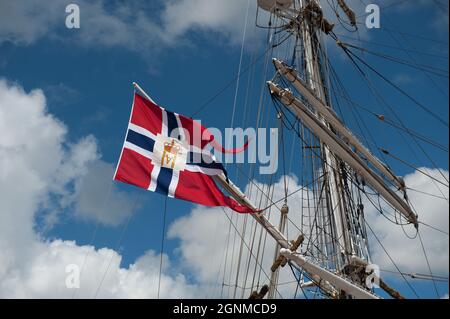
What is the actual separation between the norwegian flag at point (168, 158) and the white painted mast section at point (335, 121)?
4863 mm

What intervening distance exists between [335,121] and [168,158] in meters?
7.13

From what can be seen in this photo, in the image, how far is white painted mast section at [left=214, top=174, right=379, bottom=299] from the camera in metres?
15.5

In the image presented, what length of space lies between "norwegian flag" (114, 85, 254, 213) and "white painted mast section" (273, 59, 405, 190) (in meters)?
4.86

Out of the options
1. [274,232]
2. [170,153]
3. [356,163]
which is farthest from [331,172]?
[170,153]

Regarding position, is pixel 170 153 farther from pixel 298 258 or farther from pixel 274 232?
pixel 274 232

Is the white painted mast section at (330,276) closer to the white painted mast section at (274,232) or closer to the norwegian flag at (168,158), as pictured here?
the white painted mast section at (274,232)

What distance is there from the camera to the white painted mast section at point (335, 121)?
63.0ft

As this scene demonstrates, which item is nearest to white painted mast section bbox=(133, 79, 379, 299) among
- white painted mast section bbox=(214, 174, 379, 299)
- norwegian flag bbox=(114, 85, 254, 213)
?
white painted mast section bbox=(214, 174, 379, 299)

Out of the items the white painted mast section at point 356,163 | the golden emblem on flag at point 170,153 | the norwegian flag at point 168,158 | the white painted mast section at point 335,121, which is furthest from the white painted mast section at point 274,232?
the white painted mast section at point 335,121

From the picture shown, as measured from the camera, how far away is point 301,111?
746 inches
